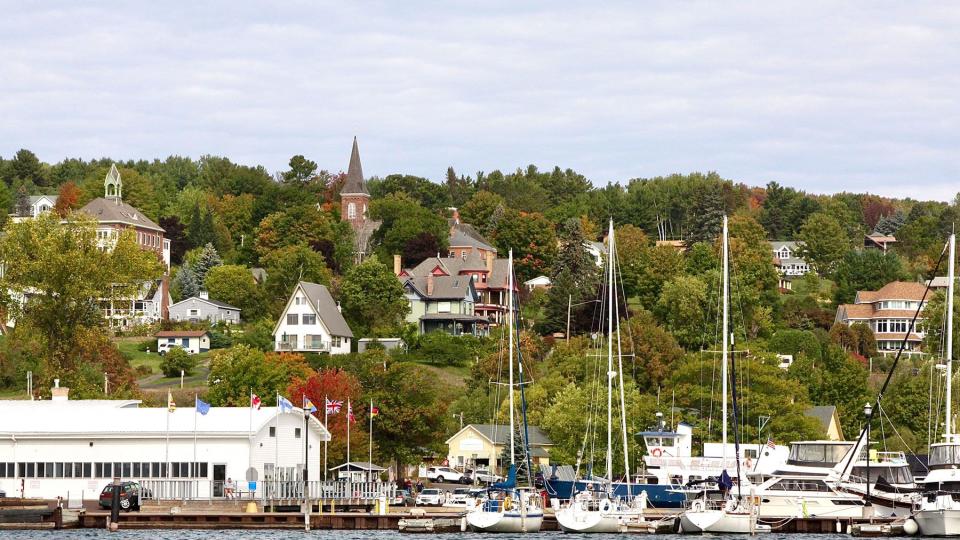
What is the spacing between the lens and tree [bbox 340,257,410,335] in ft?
486

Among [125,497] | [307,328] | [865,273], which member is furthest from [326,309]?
[125,497]

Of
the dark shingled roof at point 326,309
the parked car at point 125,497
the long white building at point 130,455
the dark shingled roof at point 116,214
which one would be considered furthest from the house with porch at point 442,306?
the parked car at point 125,497

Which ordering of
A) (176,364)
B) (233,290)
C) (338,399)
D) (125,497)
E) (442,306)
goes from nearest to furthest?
(125,497), (338,399), (176,364), (442,306), (233,290)

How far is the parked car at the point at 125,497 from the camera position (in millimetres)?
69188

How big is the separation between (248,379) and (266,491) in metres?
32.8

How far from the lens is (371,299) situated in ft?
486

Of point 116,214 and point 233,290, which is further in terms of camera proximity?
point 116,214

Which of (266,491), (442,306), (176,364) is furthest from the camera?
(442,306)

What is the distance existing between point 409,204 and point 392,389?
94029mm

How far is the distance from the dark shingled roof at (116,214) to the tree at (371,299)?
1404 inches

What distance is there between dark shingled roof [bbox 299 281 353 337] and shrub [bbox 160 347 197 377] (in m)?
13.9

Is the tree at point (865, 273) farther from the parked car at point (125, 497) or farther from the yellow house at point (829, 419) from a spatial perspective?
the parked car at point (125, 497)

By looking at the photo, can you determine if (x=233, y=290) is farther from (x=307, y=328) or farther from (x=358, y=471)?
(x=358, y=471)

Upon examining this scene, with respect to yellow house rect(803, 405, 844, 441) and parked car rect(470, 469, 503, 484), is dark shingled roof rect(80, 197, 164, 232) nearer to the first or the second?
parked car rect(470, 469, 503, 484)
